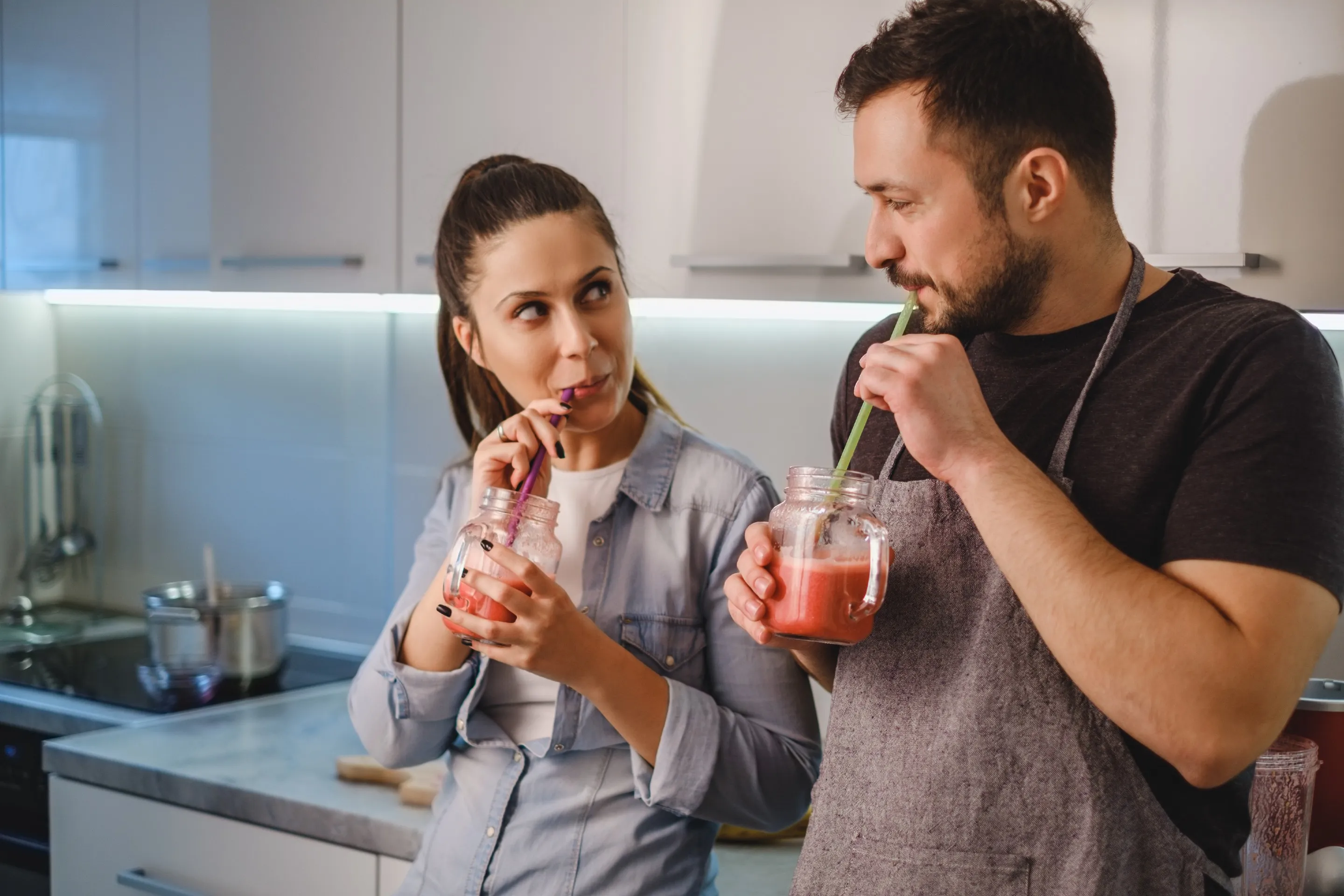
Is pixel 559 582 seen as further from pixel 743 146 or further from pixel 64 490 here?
pixel 64 490

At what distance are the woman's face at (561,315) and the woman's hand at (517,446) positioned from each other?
35mm

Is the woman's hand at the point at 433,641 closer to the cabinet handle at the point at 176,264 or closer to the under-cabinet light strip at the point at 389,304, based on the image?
the under-cabinet light strip at the point at 389,304

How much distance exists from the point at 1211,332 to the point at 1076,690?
30 cm

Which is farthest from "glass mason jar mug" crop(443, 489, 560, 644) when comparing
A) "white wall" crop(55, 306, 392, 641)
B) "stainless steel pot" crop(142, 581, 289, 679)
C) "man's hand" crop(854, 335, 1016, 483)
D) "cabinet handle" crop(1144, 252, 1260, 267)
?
"white wall" crop(55, 306, 392, 641)

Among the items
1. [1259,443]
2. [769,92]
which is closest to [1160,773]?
[1259,443]

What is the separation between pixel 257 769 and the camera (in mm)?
1948

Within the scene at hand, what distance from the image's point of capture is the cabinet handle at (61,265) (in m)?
2.72

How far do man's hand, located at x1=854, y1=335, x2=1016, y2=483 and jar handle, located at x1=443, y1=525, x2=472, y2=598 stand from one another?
1.40ft

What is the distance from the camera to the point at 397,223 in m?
2.23

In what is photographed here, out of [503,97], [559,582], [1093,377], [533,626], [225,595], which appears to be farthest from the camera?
[225,595]

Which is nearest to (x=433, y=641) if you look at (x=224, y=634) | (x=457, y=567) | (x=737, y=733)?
(x=457, y=567)

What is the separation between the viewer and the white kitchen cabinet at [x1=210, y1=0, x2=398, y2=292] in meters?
2.24

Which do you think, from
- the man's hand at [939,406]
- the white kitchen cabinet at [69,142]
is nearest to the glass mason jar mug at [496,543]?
the man's hand at [939,406]

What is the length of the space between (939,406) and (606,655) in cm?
44
